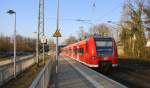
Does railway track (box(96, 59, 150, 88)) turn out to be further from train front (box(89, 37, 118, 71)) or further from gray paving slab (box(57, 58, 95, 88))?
gray paving slab (box(57, 58, 95, 88))

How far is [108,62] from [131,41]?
1502 inches

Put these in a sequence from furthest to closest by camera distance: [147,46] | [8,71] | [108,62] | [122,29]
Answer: [122,29] → [147,46] → [108,62] → [8,71]

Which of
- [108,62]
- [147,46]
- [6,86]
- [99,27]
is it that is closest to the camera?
[6,86]

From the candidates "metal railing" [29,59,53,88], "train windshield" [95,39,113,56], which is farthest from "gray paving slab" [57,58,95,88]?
"train windshield" [95,39,113,56]

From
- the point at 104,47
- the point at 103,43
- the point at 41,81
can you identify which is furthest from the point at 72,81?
the point at 103,43

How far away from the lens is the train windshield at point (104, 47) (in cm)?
2684

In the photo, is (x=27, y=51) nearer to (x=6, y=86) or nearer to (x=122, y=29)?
(x=122, y=29)

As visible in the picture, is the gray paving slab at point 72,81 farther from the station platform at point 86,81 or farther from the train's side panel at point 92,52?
the train's side panel at point 92,52

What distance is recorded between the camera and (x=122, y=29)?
64812mm

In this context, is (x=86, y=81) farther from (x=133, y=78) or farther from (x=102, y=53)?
(x=102, y=53)

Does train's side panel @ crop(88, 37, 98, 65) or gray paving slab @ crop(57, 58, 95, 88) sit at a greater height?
train's side panel @ crop(88, 37, 98, 65)

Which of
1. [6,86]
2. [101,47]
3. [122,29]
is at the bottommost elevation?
[6,86]

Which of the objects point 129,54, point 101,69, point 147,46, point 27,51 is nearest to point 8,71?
point 101,69

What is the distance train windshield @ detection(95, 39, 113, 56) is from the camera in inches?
1057
